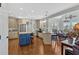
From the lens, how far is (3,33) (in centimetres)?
267

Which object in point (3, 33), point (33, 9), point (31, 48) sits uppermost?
point (33, 9)

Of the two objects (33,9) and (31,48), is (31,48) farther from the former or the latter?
(33,9)

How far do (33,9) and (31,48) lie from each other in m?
0.90

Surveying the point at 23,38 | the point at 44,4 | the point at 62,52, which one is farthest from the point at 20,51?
the point at 44,4

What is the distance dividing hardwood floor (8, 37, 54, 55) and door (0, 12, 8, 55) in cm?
11

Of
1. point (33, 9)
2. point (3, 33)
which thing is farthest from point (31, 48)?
point (33, 9)

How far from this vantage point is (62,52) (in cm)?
252

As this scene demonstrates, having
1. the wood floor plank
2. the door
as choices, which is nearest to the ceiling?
the door

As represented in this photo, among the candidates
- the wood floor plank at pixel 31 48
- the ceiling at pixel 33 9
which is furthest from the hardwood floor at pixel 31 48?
the ceiling at pixel 33 9

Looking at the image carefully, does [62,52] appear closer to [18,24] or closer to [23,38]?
[23,38]

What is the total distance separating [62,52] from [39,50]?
1.68 ft

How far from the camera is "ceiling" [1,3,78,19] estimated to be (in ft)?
7.94

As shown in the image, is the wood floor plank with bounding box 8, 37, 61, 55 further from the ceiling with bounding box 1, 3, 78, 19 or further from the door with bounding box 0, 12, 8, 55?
the ceiling with bounding box 1, 3, 78, 19

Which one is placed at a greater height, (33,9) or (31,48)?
(33,9)
